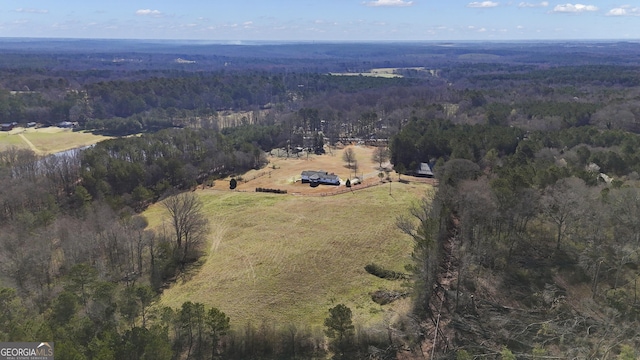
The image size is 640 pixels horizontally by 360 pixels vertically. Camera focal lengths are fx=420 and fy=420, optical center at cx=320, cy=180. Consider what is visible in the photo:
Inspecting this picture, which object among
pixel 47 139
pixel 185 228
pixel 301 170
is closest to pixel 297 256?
pixel 185 228

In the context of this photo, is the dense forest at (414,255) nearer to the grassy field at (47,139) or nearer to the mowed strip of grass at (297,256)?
the mowed strip of grass at (297,256)

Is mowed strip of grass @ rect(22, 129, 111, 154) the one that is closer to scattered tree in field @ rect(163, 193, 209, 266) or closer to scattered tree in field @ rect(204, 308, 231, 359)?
scattered tree in field @ rect(163, 193, 209, 266)

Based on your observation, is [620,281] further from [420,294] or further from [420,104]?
[420,104]

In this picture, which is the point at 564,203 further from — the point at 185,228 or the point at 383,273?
the point at 185,228

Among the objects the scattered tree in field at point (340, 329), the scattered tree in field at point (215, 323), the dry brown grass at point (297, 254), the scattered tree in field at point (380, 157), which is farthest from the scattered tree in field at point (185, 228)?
the scattered tree in field at point (380, 157)

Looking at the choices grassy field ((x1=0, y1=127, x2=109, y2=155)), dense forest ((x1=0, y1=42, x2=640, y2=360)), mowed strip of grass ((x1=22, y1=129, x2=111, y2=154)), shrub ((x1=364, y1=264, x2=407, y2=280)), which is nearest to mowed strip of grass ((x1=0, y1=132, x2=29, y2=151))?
grassy field ((x1=0, y1=127, x2=109, y2=155))

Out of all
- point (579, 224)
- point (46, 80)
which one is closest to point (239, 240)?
point (579, 224)
